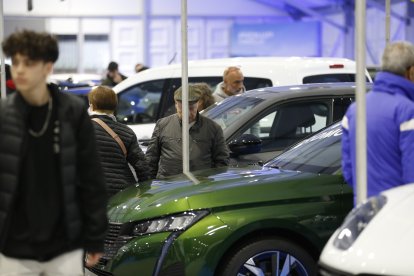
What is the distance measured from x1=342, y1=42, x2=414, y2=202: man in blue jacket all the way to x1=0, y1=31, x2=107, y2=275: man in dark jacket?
6.06ft

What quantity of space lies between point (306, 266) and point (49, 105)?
2.59 metres

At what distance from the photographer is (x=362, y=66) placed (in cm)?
570

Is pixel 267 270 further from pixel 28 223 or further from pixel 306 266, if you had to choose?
pixel 28 223

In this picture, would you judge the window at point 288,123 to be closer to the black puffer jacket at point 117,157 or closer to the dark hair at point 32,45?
the black puffer jacket at point 117,157

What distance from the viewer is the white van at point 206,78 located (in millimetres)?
12438

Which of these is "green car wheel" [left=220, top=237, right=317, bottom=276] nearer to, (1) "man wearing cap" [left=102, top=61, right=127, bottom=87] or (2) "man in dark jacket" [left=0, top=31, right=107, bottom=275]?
(2) "man in dark jacket" [left=0, top=31, right=107, bottom=275]

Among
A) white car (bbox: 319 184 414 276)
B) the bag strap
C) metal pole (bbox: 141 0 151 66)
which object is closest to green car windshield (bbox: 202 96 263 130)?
the bag strap

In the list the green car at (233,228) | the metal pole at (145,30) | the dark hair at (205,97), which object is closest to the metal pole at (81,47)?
the metal pole at (145,30)

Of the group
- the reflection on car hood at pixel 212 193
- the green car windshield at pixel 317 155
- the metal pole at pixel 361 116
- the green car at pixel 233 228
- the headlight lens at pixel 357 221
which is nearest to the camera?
the headlight lens at pixel 357 221

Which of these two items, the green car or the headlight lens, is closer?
the headlight lens

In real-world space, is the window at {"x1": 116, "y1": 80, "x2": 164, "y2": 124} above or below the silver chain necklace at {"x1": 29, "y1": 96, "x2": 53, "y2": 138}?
below

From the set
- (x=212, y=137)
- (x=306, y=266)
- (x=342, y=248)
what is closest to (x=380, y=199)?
(x=342, y=248)

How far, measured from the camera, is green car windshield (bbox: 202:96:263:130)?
9.38 meters

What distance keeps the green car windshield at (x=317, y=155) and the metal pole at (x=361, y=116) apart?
1152 millimetres
